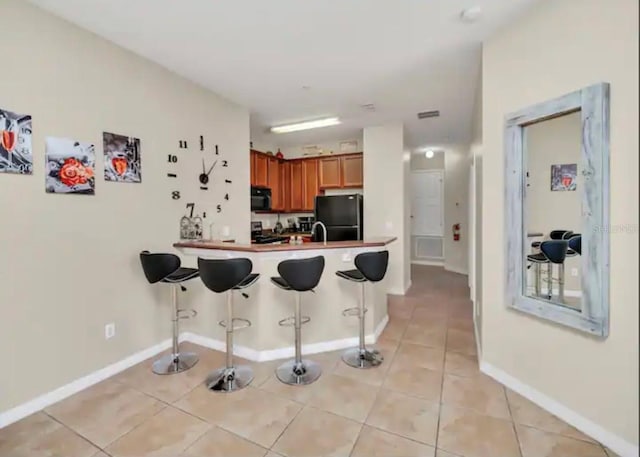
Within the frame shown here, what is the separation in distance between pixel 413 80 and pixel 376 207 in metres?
2.12

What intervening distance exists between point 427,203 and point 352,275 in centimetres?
520

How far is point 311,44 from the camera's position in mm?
2594

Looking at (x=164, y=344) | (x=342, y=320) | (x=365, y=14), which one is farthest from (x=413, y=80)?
(x=164, y=344)

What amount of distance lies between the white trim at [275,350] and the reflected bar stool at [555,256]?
1.65 metres

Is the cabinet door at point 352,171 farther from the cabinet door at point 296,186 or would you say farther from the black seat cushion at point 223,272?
the black seat cushion at point 223,272

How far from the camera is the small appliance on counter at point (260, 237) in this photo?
4977 mm

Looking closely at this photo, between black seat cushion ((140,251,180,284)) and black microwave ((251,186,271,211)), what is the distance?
92.6 inches

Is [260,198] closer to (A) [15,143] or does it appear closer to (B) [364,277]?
(B) [364,277]

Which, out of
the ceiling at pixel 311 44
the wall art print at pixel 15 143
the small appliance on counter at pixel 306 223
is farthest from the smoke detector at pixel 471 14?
the small appliance on counter at pixel 306 223

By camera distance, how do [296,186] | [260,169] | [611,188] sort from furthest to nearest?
[296,186]
[260,169]
[611,188]

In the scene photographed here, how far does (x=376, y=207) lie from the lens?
5051mm

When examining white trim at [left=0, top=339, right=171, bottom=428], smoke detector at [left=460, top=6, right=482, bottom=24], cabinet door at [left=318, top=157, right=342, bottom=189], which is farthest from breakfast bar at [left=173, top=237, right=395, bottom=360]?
cabinet door at [left=318, top=157, right=342, bottom=189]

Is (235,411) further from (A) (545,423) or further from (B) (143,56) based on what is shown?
(B) (143,56)

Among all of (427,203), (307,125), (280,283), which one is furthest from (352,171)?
(280,283)
